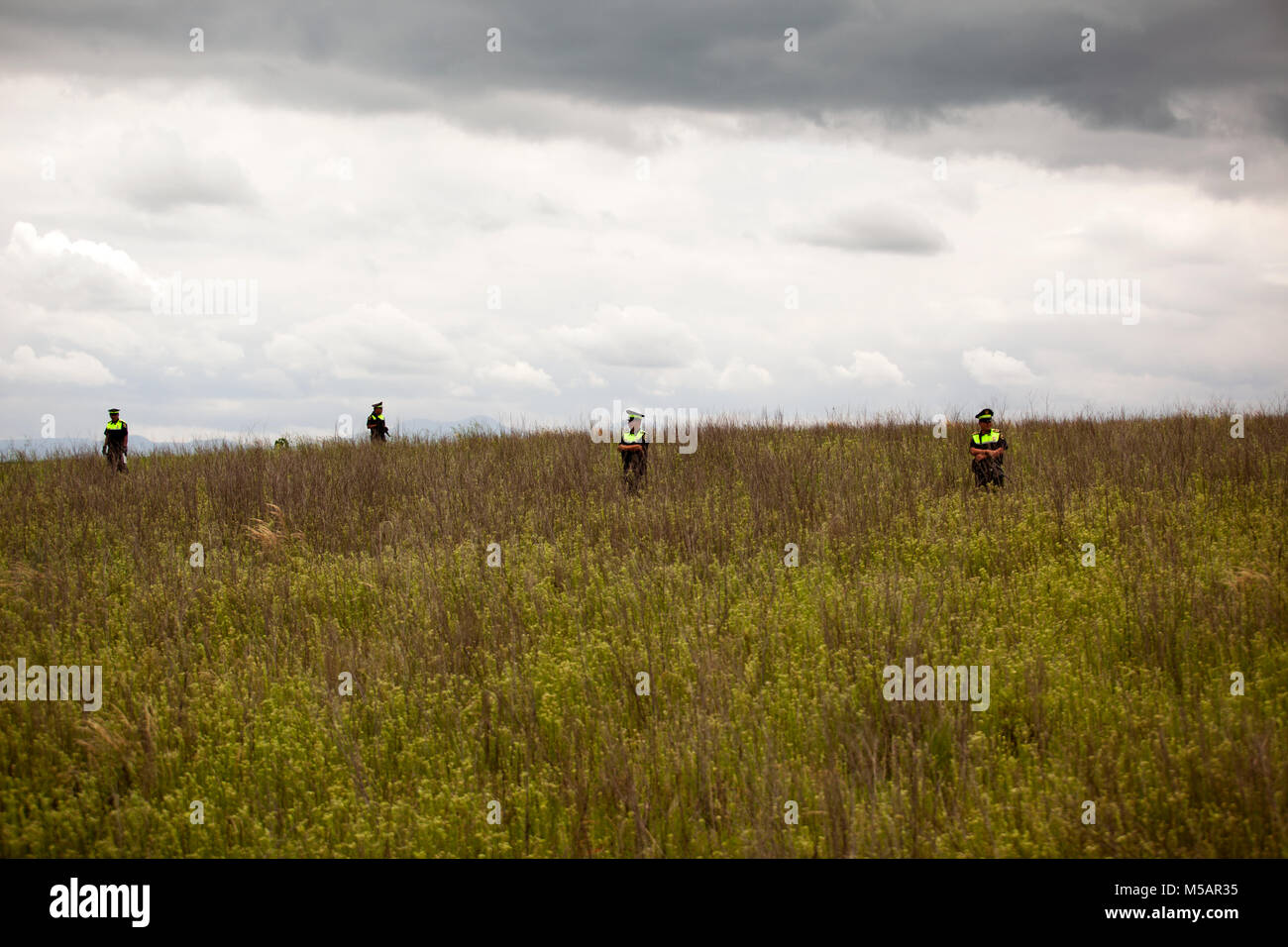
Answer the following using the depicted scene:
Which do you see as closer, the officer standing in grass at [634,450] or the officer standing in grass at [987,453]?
the officer standing in grass at [987,453]

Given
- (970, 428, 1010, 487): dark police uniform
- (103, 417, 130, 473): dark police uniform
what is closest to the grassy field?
(970, 428, 1010, 487): dark police uniform

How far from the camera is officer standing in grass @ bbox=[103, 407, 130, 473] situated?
1488cm

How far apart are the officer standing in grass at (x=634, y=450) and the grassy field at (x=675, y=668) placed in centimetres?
58

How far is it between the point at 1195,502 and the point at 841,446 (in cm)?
558

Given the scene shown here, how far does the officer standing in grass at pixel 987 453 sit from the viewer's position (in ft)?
33.1

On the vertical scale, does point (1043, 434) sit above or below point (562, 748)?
above

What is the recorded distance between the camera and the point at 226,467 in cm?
1327

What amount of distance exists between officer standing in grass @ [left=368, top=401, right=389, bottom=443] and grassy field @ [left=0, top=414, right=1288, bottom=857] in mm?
7896

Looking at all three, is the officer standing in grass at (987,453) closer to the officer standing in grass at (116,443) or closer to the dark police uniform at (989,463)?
the dark police uniform at (989,463)

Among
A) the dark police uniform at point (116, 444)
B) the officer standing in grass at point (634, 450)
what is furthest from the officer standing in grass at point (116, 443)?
the officer standing in grass at point (634, 450)

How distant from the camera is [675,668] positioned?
542 centimetres
